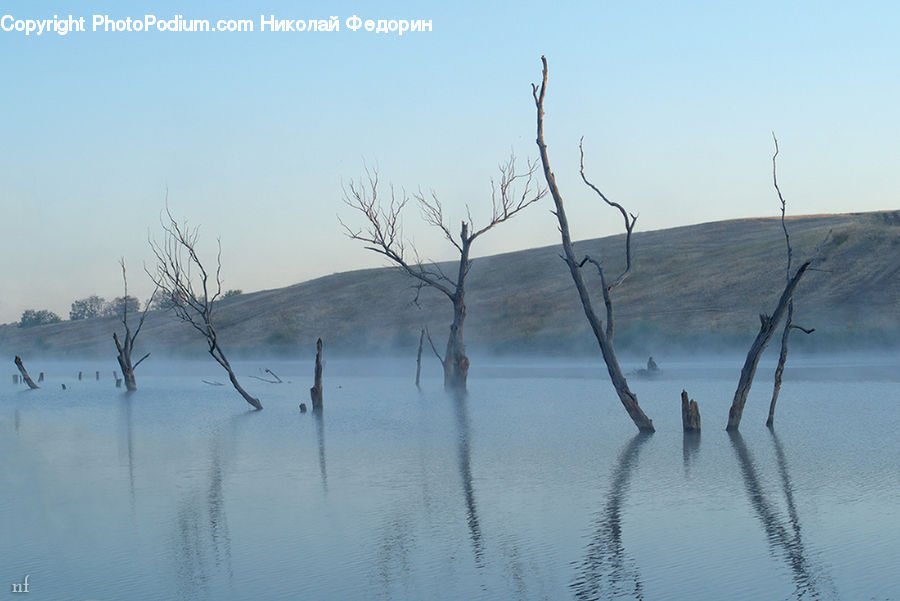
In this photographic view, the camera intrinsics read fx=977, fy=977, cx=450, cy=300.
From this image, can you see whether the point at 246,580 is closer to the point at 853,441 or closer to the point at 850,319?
the point at 853,441

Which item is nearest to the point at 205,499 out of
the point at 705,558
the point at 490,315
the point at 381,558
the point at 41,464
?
the point at 381,558

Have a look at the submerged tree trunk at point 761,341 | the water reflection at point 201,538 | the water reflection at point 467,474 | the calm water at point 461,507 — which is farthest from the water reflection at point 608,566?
the submerged tree trunk at point 761,341

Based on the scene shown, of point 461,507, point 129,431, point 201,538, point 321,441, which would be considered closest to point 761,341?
point 461,507

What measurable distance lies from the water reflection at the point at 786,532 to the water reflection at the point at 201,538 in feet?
18.8

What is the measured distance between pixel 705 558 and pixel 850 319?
167 feet

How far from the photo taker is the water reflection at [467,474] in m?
11.2

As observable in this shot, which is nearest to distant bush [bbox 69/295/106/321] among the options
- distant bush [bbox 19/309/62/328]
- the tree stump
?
distant bush [bbox 19/309/62/328]

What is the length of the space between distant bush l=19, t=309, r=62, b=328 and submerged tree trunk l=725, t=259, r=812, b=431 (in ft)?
436

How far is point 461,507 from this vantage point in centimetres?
1351

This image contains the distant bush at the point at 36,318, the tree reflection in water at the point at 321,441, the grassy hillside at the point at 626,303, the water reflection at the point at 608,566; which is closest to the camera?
the water reflection at the point at 608,566

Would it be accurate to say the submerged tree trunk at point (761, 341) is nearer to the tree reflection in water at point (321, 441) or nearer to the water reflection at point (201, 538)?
the tree reflection in water at point (321, 441)

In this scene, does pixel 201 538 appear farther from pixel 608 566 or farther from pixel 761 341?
pixel 761 341

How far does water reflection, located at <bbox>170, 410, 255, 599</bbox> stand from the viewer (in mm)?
10102

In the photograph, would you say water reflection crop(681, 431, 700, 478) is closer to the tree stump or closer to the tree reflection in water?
the tree stump
